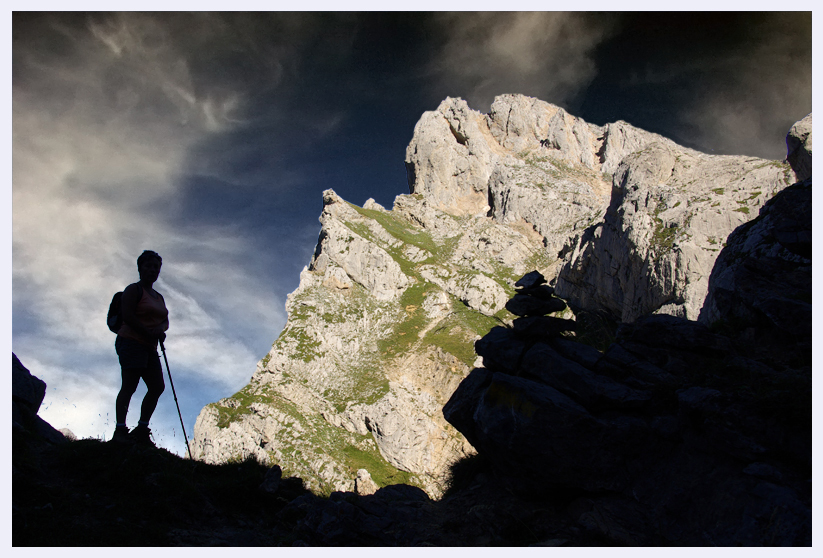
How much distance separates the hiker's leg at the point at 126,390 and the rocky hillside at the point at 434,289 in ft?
101

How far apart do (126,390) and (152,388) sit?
635mm

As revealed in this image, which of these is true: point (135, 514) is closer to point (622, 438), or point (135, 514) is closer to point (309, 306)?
point (622, 438)

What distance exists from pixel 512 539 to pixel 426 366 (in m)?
58.5

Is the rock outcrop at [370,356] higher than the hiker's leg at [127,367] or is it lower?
higher

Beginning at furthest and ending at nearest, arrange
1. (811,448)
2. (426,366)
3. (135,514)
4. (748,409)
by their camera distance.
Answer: (426,366) → (748,409) → (811,448) → (135,514)

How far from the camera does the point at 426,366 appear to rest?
6644cm

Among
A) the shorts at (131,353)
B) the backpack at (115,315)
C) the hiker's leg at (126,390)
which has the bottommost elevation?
the hiker's leg at (126,390)

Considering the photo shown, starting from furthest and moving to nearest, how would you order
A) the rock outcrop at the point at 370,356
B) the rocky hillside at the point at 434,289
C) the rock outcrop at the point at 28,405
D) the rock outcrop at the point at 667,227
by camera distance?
the rock outcrop at the point at 370,356
the rocky hillside at the point at 434,289
the rock outcrop at the point at 667,227
the rock outcrop at the point at 28,405

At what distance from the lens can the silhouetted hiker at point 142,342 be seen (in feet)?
28.5

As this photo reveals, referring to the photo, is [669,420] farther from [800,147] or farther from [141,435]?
[800,147]

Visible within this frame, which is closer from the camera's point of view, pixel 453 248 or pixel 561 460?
pixel 561 460

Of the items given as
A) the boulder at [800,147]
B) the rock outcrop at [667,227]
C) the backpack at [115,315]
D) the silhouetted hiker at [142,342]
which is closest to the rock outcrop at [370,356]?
the rock outcrop at [667,227]

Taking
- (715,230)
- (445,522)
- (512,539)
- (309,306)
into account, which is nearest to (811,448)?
(512,539)

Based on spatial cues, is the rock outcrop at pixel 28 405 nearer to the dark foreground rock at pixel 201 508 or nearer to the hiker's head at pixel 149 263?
the dark foreground rock at pixel 201 508
